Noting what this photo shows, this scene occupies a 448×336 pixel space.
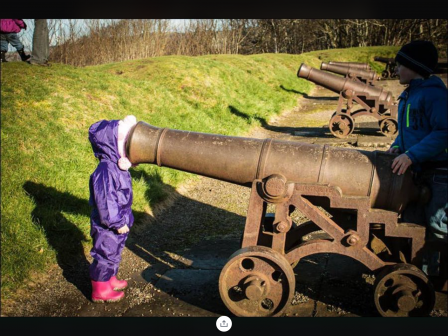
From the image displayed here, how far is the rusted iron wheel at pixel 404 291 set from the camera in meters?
2.80

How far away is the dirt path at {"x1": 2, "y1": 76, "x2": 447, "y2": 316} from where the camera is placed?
3217mm

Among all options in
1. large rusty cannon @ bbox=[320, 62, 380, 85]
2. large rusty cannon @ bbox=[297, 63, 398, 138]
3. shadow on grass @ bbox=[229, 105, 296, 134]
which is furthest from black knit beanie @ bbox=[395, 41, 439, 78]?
large rusty cannon @ bbox=[320, 62, 380, 85]

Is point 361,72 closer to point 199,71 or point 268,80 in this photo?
point 268,80

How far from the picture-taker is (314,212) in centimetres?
298

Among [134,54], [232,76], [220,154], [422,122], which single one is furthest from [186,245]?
[232,76]

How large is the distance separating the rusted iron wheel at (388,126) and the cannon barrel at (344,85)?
1.47ft

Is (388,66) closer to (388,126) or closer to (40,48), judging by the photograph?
(388,126)

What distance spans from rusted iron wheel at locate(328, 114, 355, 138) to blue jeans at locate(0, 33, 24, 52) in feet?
21.9

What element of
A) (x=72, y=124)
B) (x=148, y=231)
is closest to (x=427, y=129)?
(x=148, y=231)

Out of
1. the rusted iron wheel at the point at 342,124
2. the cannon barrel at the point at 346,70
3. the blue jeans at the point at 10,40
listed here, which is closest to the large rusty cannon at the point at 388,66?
the cannon barrel at the point at 346,70

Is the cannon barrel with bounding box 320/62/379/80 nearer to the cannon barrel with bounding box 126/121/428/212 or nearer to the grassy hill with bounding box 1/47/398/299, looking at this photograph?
the grassy hill with bounding box 1/47/398/299

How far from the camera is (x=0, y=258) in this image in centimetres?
366

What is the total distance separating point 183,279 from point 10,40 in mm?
6183
